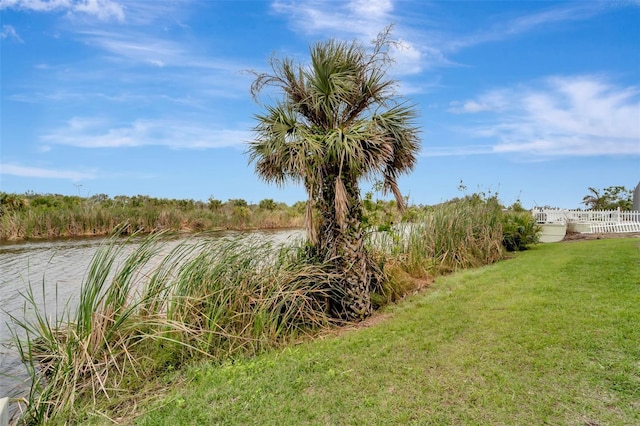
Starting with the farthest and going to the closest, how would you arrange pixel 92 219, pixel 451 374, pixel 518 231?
pixel 92 219, pixel 518 231, pixel 451 374

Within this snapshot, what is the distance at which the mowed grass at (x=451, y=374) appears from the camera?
2975mm

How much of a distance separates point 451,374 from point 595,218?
2171 centimetres

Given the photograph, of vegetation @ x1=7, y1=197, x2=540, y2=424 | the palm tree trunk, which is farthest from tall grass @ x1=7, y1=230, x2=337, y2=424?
the palm tree trunk

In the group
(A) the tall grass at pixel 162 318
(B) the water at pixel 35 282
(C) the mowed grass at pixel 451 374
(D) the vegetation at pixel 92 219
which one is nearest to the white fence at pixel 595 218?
(D) the vegetation at pixel 92 219

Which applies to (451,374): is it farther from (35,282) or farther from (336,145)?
(35,282)

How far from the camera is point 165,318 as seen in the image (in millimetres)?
4348

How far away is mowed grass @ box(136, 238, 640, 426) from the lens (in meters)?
2.97

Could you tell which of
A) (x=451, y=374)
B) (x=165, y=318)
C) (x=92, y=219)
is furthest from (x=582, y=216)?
(x=92, y=219)

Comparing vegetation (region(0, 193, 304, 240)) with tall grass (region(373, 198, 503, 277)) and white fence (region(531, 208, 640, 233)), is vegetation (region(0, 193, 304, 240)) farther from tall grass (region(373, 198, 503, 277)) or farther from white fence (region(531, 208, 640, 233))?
white fence (region(531, 208, 640, 233))

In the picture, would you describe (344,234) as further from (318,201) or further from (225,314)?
(225,314)

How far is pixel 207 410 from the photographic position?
3.10m

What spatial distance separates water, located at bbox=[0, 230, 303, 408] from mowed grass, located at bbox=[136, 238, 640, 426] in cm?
199

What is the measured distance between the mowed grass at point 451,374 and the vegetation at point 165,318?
1.48 ft

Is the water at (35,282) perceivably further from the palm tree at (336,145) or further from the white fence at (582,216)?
the white fence at (582,216)
